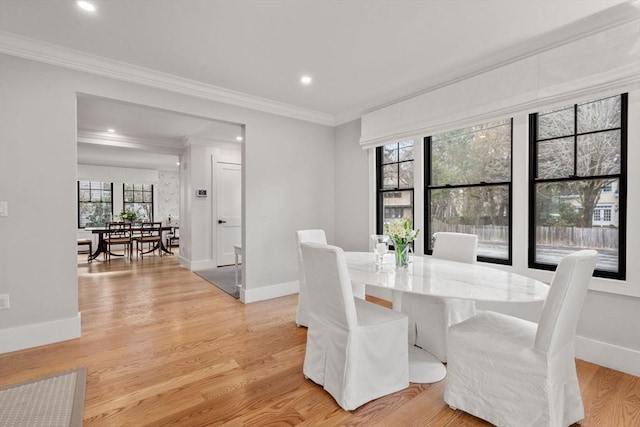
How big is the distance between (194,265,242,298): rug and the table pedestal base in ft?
8.25

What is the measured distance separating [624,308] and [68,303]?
4.57 m

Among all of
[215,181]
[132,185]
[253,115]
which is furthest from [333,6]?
[132,185]

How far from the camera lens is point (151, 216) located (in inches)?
397

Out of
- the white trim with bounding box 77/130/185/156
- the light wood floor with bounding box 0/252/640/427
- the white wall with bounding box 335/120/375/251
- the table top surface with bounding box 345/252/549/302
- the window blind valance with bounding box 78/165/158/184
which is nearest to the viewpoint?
the table top surface with bounding box 345/252/549/302

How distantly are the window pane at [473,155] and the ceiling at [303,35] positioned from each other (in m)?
0.61

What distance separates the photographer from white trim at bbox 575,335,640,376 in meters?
2.26

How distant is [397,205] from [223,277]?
3.16m

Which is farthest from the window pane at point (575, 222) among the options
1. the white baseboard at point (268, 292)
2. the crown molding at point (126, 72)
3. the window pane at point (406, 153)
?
the crown molding at point (126, 72)

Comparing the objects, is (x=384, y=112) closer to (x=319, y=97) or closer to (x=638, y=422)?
(x=319, y=97)

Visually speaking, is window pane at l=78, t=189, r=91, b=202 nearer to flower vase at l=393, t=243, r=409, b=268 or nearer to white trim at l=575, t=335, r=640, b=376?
flower vase at l=393, t=243, r=409, b=268

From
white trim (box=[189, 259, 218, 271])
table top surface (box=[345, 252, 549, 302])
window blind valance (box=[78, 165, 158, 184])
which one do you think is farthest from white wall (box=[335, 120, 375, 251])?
window blind valance (box=[78, 165, 158, 184])

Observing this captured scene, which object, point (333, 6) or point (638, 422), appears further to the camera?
point (333, 6)

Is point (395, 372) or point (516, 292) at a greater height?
point (516, 292)

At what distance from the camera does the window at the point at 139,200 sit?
9.67 m
